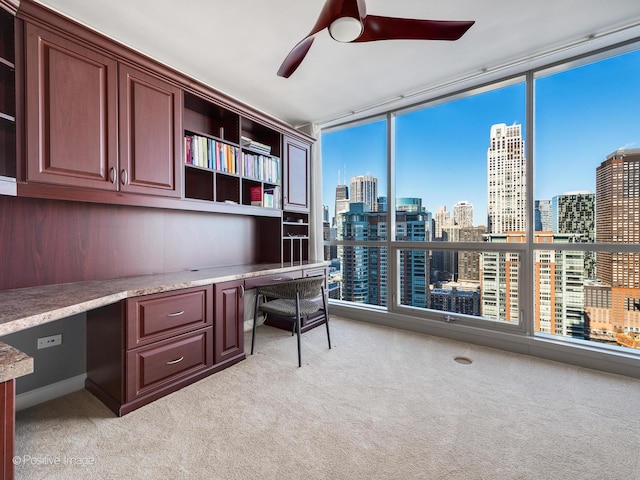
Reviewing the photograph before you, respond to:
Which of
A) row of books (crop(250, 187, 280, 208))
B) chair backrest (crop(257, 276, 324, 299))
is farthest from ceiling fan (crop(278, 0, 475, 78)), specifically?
chair backrest (crop(257, 276, 324, 299))

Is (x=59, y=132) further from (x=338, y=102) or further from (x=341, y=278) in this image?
(x=341, y=278)

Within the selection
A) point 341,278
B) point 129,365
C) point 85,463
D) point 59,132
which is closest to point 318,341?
point 341,278

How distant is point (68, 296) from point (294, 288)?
1.41 metres

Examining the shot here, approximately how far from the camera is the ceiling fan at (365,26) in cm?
136

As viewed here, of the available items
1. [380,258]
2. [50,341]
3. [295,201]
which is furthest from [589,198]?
[50,341]

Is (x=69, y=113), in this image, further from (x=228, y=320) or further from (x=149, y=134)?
(x=228, y=320)

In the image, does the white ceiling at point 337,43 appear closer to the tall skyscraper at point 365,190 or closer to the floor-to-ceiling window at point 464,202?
the floor-to-ceiling window at point 464,202

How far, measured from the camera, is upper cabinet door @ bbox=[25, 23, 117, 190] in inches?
59.5

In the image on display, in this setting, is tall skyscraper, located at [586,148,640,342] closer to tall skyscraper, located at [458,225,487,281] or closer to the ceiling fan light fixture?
tall skyscraper, located at [458,225,487,281]

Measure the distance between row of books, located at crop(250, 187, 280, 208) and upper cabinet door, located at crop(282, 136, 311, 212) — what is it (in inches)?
3.7

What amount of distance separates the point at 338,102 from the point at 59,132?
2.52 meters

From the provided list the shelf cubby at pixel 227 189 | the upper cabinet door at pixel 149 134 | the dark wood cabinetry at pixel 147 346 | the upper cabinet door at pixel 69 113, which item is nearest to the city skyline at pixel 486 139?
the shelf cubby at pixel 227 189

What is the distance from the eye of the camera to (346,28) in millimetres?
1428

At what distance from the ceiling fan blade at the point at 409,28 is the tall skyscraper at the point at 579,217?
6.01 ft
